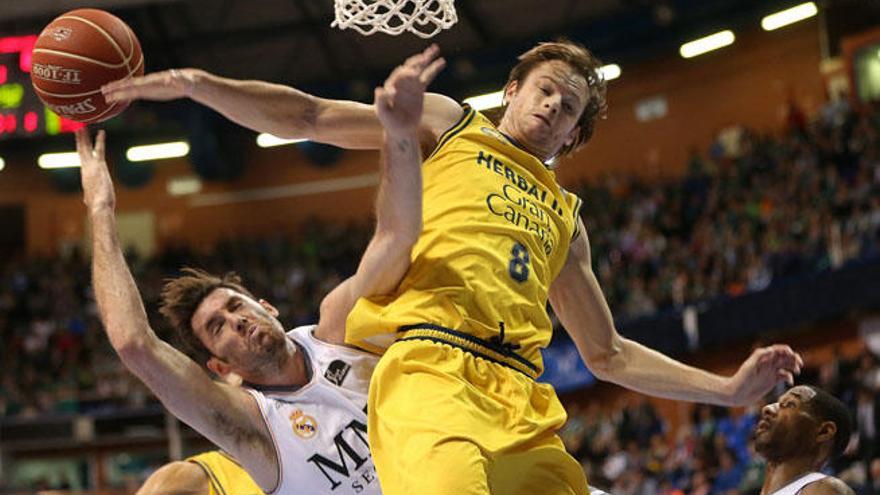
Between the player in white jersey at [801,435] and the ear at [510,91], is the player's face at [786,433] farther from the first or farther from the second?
the ear at [510,91]

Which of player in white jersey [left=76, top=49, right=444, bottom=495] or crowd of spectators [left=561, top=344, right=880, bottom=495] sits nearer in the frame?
player in white jersey [left=76, top=49, right=444, bottom=495]

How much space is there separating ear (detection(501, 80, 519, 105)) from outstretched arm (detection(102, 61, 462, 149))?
0.31 m

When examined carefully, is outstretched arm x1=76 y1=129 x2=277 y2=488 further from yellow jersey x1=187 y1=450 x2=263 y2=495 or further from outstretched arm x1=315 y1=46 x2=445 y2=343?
yellow jersey x1=187 y1=450 x2=263 y2=495

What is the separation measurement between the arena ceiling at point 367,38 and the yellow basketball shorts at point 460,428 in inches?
800

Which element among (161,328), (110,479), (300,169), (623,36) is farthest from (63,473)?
(623,36)

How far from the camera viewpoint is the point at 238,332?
14.5 ft

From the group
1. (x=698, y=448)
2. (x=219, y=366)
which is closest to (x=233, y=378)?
(x=219, y=366)

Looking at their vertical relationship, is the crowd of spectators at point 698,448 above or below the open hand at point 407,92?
below

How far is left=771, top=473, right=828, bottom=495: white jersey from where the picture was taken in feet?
16.6

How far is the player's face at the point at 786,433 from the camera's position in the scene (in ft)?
17.2

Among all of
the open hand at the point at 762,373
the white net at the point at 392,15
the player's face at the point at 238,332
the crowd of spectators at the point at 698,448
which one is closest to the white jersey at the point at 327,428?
the player's face at the point at 238,332

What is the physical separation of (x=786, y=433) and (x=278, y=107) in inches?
109

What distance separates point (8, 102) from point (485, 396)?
1659cm

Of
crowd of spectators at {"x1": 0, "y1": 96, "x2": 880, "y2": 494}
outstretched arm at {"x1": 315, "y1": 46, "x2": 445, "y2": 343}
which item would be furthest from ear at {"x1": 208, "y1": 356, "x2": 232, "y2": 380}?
crowd of spectators at {"x1": 0, "y1": 96, "x2": 880, "y2": 494}
